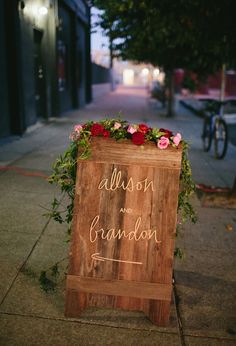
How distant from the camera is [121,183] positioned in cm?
270

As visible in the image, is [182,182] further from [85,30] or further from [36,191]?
[85,30]

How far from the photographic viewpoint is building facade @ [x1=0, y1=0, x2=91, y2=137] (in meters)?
9.63

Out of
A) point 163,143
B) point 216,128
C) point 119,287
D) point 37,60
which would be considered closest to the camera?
point 163,143

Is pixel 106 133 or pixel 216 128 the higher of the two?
pixel 106 133

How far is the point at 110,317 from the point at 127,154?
4.10 ft

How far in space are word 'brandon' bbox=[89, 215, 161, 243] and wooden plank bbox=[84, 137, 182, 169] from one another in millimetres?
425

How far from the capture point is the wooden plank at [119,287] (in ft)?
9.11

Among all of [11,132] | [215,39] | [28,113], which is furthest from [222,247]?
[28,113]

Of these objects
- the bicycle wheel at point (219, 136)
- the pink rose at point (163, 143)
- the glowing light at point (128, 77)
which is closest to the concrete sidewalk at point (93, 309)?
the pink rose at point (163, 143)

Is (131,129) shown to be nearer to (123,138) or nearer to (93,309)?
(123,138)

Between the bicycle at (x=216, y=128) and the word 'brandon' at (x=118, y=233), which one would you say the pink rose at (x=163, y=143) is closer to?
the word 'brandon' at (x=118, y=233)

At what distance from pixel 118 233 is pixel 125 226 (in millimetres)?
73

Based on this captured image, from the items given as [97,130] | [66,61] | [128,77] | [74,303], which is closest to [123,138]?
[97,130]

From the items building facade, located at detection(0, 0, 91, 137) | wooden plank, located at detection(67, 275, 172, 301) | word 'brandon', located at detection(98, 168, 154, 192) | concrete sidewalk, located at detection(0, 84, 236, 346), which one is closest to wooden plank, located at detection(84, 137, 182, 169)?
word 'brandon', located at detection(98, 168, 154, 192)
